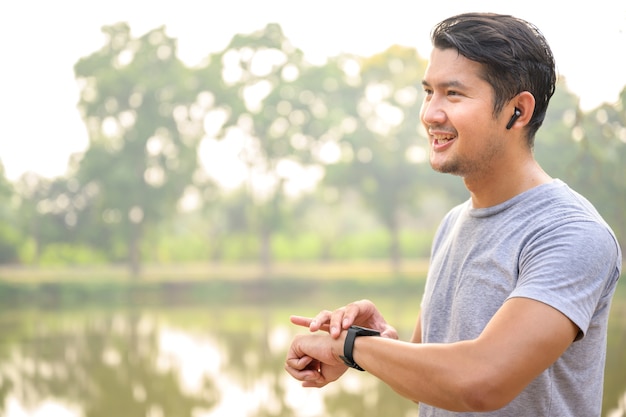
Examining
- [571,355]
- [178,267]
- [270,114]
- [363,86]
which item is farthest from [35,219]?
[571,355]

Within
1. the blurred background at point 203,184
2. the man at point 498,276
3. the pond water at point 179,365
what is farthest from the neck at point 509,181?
the blurred background at point 203,184

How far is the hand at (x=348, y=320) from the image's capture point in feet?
2.76

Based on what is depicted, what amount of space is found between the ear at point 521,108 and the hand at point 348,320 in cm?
29

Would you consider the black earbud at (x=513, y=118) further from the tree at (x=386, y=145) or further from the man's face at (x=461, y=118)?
the tree at (x=386, y=145)

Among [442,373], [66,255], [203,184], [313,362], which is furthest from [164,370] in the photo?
[442,373]

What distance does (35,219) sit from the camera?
4273mm

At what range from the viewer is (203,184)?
458 centimetres

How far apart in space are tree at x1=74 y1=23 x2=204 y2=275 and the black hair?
151 inches

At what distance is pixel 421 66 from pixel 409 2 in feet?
1.62

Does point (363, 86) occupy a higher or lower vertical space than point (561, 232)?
higher

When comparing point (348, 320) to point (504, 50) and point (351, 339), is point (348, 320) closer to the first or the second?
point (351, 339)

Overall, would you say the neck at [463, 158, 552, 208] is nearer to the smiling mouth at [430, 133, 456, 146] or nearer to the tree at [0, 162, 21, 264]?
the smiling mouth at [430, 133, 456, 146]

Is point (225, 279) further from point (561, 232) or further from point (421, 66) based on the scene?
point (561, 232)

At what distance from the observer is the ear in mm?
840
